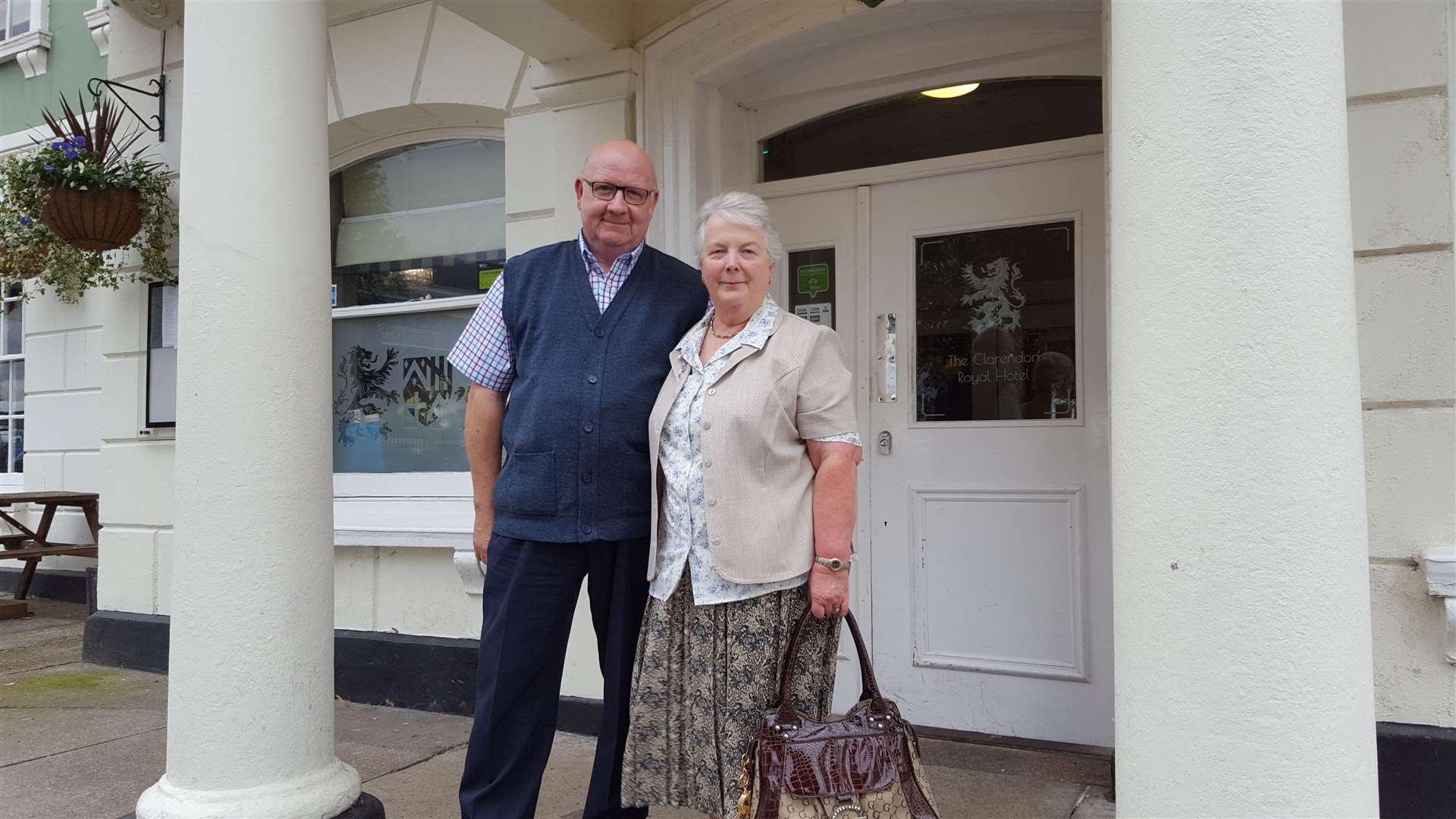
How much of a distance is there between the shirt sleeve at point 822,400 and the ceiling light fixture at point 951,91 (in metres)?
2.01

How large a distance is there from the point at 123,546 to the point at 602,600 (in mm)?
3969

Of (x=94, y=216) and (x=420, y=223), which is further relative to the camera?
(x=94, y=216)

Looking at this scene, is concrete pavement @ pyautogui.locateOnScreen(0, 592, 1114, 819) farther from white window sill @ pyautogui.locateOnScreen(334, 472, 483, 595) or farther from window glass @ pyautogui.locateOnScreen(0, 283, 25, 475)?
window glass @ pyautogui.locateOnScreen(0, 283, 25, 475)

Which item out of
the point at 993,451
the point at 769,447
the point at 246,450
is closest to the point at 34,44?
the point at 246,450

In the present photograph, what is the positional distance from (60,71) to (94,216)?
291 cm

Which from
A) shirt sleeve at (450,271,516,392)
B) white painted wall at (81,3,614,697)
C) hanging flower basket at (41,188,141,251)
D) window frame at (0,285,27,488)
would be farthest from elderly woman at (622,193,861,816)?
window frame at (0,285,27,488)

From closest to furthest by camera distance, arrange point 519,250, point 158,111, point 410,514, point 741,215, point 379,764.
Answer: point 741,215 → point 379,764 → point 519,250 → point 410,514 → point 158,111

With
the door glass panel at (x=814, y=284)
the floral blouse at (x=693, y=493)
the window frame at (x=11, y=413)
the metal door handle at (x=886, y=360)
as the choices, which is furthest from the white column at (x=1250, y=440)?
the window frame at (x=11, y=413)

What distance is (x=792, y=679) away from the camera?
230cm

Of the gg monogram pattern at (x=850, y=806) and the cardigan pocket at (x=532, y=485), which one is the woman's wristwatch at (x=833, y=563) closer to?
the gg monogram pattern at (x=850, y=806)

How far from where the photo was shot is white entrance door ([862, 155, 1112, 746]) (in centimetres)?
366

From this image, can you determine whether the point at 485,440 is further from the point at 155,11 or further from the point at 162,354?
the point at 155,11

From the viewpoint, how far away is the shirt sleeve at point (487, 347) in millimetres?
2693

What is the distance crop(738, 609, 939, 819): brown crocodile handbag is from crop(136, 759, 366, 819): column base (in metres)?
1.22
